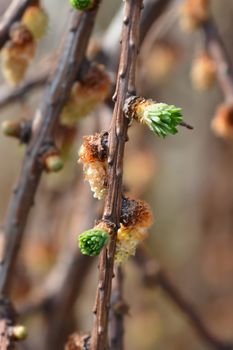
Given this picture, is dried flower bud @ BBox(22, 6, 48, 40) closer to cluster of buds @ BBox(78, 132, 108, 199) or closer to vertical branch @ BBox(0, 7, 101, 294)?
vertical branch @ BBox(0, 7, 101, 294)

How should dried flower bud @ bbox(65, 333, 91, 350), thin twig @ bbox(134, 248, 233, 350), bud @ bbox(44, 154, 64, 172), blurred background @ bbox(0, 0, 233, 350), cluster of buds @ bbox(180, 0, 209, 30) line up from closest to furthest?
dried flower bud @ bbox(65, 333, 91, 350), bud @ bbox(44, 154, 64, 172), cluster of buds @ bbox(180, 0, 209, 30), thin twig @ bbox(134, 248, 233, 350), blurred background @ bbox(0, 0, 233, 350)

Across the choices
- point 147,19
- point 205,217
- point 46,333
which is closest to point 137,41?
point 147,19

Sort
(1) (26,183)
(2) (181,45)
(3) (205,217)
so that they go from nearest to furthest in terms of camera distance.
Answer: (1) (26,183) < (2) (181,45) < (3) (205,217)

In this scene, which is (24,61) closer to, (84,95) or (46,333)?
(84,95)

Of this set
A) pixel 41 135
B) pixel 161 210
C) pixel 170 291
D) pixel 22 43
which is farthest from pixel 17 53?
pixel 161 210

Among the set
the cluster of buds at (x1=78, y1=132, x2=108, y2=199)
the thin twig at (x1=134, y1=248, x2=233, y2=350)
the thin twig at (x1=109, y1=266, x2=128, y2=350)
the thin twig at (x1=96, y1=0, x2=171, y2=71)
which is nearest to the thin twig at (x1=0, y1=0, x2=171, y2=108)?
the thin twig at (x1=96, y1=0, x2=171, y2=71)

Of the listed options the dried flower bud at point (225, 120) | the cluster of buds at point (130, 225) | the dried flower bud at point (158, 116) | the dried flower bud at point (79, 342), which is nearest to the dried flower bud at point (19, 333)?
the dried flower bud at point (79, 342)
